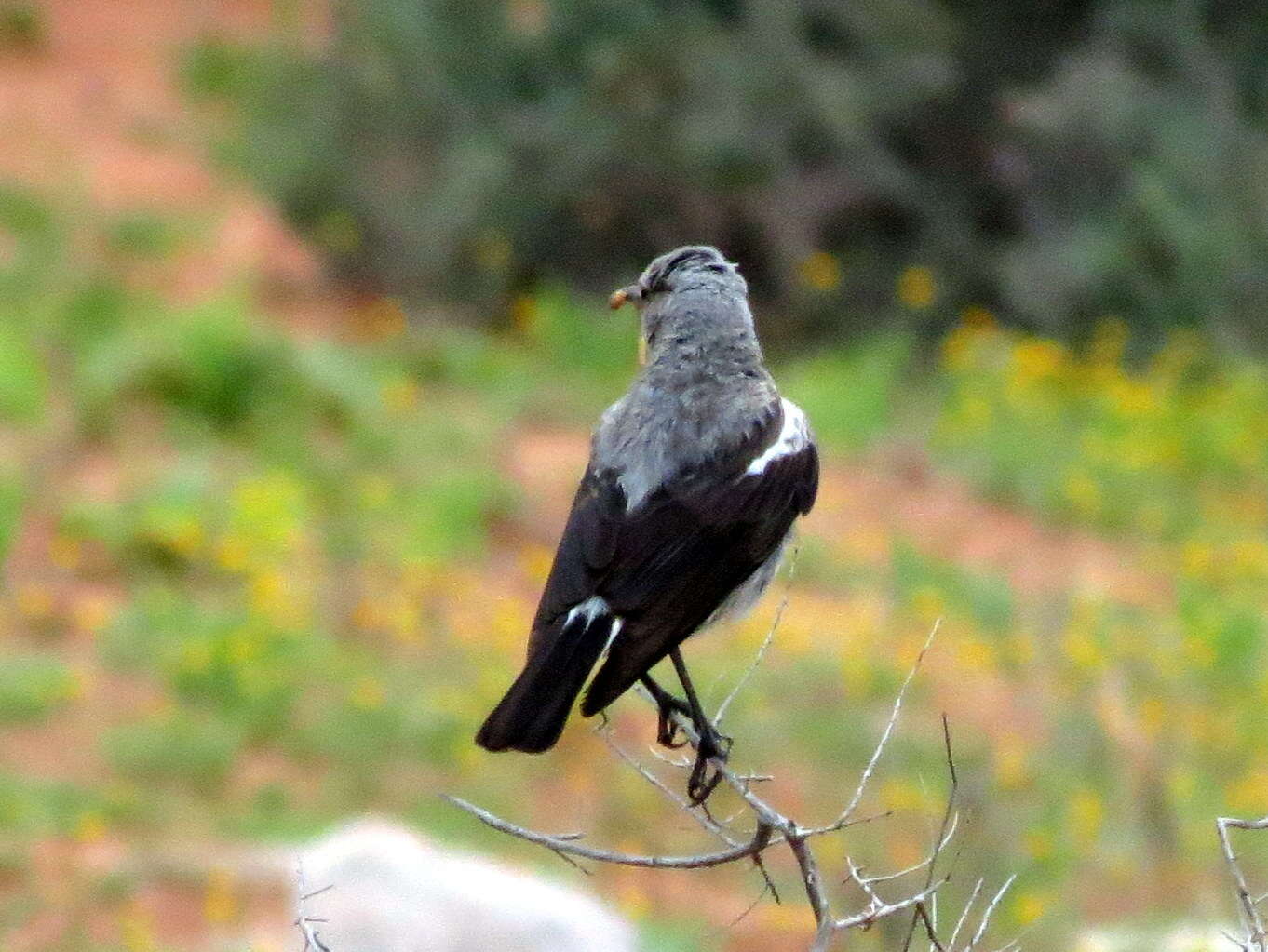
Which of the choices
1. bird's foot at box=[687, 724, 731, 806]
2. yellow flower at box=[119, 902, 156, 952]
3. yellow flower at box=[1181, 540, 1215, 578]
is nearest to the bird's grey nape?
bird's foot at box=[687, 724, 731, 806]

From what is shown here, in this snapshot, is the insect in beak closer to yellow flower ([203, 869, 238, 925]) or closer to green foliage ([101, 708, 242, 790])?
yellow flower ([203, 869, 238, 925])

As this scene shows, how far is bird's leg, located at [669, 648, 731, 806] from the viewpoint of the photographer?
3973mm

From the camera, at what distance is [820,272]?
1225cm

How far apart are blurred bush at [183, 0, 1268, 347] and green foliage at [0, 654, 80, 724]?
466 centimetres

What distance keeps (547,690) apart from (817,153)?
348 inches

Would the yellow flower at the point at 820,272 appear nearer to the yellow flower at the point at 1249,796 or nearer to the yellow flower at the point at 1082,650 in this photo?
the yellow flower at the point at 1082,650

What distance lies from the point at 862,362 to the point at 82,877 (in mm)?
5633

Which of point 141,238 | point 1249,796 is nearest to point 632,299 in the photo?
point 1249,796

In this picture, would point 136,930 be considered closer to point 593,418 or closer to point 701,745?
point 701,745

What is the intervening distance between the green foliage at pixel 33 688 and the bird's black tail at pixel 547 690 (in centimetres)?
456

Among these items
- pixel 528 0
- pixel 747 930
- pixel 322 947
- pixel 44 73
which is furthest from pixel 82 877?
pixel 44 73

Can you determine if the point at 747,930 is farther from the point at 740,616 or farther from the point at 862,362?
the point at 862,362

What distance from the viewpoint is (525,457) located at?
1039 cm

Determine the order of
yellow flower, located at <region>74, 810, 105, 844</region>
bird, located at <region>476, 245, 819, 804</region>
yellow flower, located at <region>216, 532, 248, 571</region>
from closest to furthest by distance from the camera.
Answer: bird, located at <region>476, 245, 819, 804</region> < yellow flower, located at <region>74, 810, 105, 844</region> < yellow flower, located at <region>216, 532, 248, 571</region>
